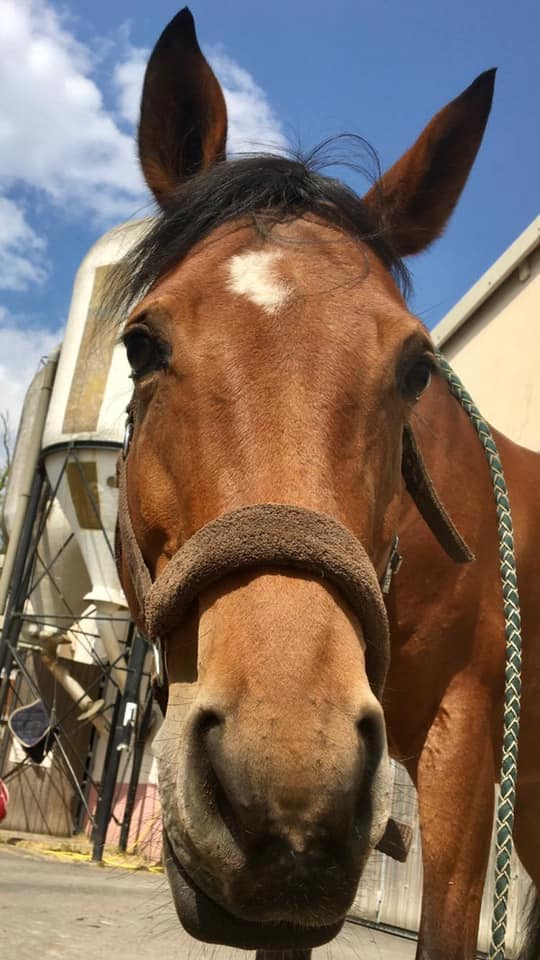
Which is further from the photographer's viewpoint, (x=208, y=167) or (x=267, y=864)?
(x=208, y=167)

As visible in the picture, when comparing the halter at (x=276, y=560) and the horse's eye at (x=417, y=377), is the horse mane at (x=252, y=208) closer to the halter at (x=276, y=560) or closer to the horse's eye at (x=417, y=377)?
the horse's eye at (x=417, y=377)

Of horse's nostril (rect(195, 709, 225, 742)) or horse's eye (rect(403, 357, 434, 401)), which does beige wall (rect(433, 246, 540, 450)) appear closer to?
horse's eye (rect(403, 357, 434, 401))

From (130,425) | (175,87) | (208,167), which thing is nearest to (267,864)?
(130,425)

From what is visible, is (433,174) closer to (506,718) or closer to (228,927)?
(506,718)

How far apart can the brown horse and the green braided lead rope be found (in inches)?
7.9

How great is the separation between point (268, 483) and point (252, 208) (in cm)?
89

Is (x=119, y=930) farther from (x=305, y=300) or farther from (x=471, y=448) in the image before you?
(x=305, y=300)

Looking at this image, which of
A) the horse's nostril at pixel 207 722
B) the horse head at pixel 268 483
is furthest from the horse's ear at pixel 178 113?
the horse's nostril at pixel 207 722

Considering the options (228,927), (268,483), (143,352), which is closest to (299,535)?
(268,483)

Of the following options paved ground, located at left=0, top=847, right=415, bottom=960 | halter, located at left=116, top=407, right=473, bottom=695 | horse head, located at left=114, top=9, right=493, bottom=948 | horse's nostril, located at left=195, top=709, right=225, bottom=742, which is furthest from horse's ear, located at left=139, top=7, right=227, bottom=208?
paved ground, located at left=0, top=847, right=415, bottom=960

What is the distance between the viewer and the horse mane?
7.26 feet

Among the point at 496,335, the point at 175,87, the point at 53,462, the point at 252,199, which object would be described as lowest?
the point at 252,199

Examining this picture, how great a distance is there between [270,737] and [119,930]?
16.7ft

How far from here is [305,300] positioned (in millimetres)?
1886
